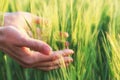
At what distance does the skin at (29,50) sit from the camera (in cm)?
105

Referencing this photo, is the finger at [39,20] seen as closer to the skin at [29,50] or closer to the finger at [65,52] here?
the skin at [29,50]

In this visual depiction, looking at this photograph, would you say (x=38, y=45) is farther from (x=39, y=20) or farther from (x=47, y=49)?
(x=39, y=20)

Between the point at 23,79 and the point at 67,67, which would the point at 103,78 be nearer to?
the point at 67,67

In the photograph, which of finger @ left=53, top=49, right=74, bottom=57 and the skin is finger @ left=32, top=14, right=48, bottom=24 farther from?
finger @ left=53, top=49, right=74, bottom=57

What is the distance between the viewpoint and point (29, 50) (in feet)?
3.87

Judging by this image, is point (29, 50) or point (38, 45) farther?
point (29, 50)

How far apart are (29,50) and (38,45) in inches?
5.3

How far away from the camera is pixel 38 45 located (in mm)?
1052

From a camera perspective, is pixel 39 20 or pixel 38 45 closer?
pixel 38 45

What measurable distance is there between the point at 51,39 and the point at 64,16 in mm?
94

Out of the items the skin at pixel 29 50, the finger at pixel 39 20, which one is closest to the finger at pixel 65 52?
the skin at pixel 29 50

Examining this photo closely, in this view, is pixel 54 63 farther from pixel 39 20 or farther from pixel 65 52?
pixel 39 20

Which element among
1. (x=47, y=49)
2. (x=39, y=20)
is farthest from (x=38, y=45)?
(x=39, y=20)

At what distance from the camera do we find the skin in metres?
1.05
